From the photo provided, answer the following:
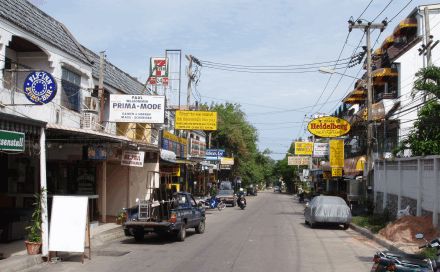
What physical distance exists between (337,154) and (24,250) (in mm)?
26232

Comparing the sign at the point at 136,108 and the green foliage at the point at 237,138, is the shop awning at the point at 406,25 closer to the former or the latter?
the sign at the point at 136,108

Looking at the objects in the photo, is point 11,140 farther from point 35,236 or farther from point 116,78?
point 116,78

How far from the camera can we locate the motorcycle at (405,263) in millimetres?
7137

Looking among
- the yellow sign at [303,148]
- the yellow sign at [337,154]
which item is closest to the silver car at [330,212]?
the yellow sign at [337,154]

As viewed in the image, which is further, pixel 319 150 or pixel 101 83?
pixel 319 150

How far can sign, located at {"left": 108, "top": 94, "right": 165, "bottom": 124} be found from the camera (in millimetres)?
24000

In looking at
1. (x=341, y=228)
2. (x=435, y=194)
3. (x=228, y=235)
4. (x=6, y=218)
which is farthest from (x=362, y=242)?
(x=6, y=218)

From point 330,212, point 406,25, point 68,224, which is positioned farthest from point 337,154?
point 68,224

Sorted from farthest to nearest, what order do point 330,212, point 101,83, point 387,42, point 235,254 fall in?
point 387,42
point 330,212
point 101,83
point 235,254

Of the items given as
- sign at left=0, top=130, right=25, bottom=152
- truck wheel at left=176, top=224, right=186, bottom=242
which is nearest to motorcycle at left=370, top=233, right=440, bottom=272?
sign at left=0, top=130, right=25, bottom=152

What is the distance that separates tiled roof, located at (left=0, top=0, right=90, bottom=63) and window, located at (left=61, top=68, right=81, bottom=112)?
770mm

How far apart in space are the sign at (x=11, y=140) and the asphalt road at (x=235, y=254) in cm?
271

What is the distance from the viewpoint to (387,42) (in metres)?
43.7

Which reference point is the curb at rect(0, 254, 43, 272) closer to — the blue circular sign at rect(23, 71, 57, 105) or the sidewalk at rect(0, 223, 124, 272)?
the sidewalk at rect(0, 223, 124, 272)
